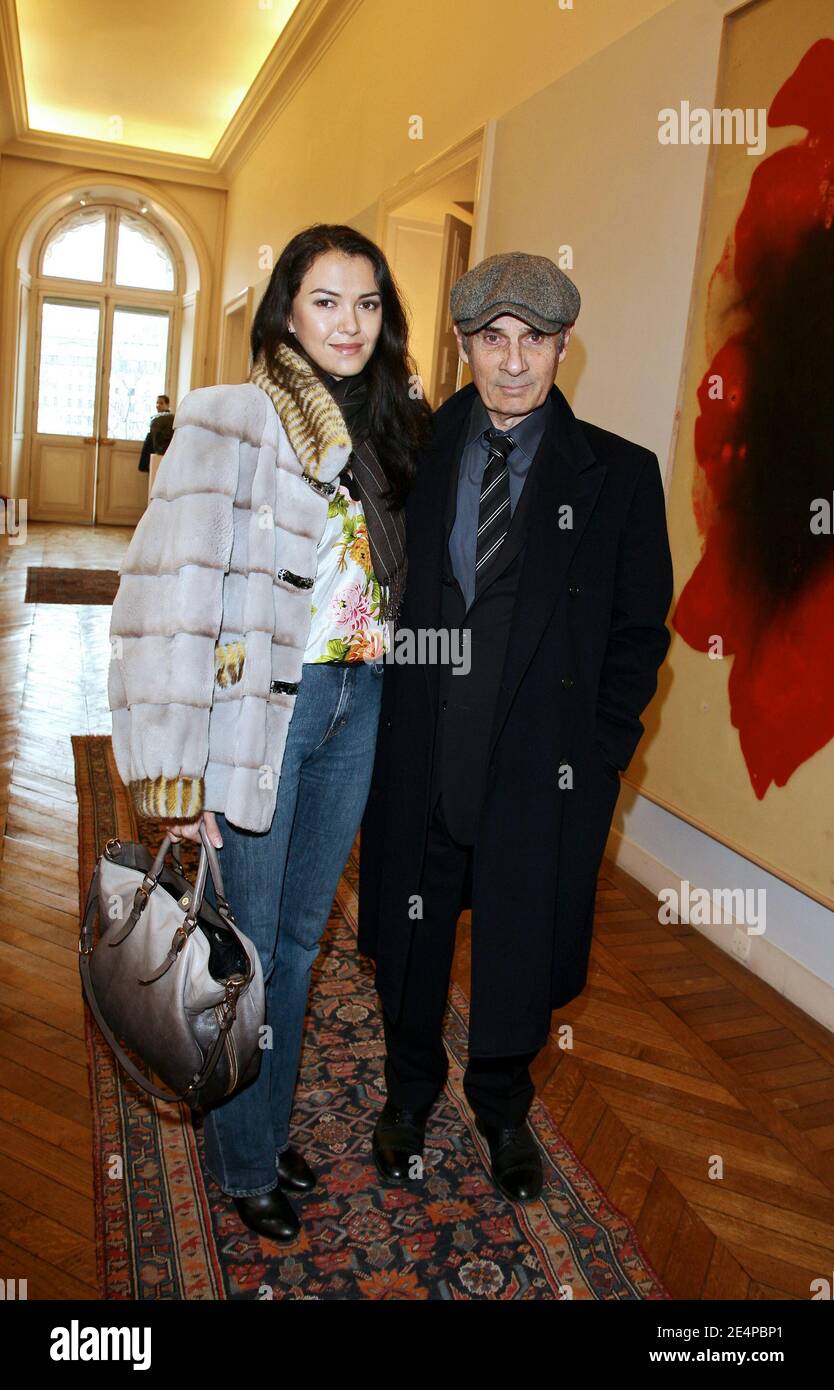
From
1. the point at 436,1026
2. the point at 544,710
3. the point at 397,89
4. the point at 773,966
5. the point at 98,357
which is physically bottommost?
the point at 773,966

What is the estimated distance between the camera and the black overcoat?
2.14 m

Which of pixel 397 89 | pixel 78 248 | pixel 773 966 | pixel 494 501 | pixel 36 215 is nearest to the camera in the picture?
pixel 494 501

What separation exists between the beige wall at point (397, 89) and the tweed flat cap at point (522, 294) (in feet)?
9.12

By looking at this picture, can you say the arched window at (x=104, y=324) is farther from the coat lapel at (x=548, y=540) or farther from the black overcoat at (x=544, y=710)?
the coat lapel at (x=548, y=540)

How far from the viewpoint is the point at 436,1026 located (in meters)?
2.41

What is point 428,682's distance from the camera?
2152 mm

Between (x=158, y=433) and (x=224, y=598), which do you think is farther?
(x=158, y=433)

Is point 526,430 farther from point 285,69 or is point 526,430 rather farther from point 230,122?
point 230,122

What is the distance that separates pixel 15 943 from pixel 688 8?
159 inches

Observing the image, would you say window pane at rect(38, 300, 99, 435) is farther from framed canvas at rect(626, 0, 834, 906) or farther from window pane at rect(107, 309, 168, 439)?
framed canvas at rect(626, 0, 834, 906)

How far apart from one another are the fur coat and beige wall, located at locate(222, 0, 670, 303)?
11.1 feet

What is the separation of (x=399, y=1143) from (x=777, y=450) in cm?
238

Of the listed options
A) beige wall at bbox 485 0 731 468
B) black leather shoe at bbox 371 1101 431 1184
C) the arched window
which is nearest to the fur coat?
black leather shoe at bbox 371 1101 431 1184

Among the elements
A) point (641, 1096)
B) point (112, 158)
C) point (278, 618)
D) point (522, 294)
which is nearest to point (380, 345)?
point (522, 294)
